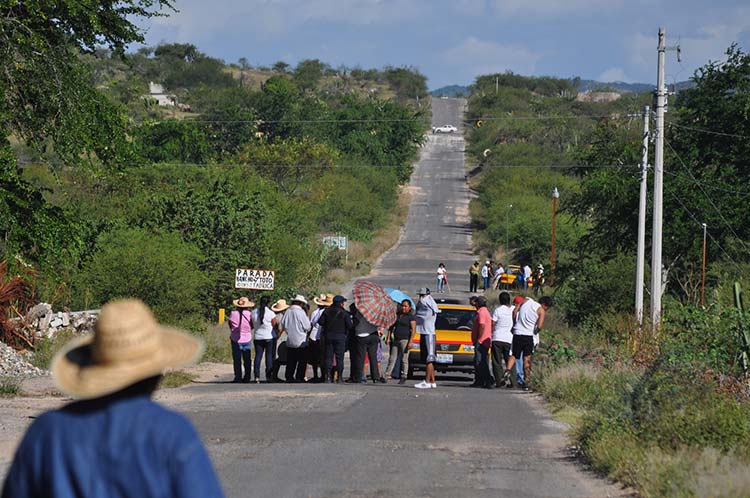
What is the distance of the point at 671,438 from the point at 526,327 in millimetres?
10125

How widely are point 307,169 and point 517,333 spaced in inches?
2940

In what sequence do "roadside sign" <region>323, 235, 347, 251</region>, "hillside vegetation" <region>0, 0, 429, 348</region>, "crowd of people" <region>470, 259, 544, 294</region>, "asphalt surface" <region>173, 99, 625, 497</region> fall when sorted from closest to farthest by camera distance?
1. "asphalt surface" <region>173, 99, 625, 497</region>
2. "hillside vegetation" <region>0, 0, 429, 348</region>
3. "crowd of people" <region>470, 259, 544, 294</region>
4. "roadside sign" <region>323, 235, 347, 251</region>

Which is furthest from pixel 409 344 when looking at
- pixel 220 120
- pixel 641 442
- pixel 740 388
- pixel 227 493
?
pixel 220 120

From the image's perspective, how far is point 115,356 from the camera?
4348 mm

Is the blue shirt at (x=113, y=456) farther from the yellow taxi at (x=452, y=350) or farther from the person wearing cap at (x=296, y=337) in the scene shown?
the yellow taxi at (x=452, y=350)

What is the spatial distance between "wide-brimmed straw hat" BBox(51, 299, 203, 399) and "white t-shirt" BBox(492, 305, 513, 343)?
17344 millimetres

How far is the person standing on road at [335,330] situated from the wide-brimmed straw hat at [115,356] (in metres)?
17.2

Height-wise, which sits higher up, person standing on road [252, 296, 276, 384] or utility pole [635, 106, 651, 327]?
utility pole [635, 106, 651, 327]

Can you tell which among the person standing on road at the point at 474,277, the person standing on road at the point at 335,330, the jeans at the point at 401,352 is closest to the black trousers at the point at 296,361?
the person standing on road at the point at 335,330

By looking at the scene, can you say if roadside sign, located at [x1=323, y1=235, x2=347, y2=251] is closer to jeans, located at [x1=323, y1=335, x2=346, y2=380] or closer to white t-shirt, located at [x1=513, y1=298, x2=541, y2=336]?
jeans, located at [x1=323, y1=335, x2=346, y2=380]

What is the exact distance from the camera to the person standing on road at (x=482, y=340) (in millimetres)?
21750

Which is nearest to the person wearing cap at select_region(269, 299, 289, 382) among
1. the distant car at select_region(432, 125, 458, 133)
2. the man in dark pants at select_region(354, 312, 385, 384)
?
the man in dark pants at select_region(354, 312, 385, 384)

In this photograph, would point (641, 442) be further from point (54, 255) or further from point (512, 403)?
point (54, 255)

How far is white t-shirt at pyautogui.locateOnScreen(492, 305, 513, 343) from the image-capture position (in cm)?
2158
